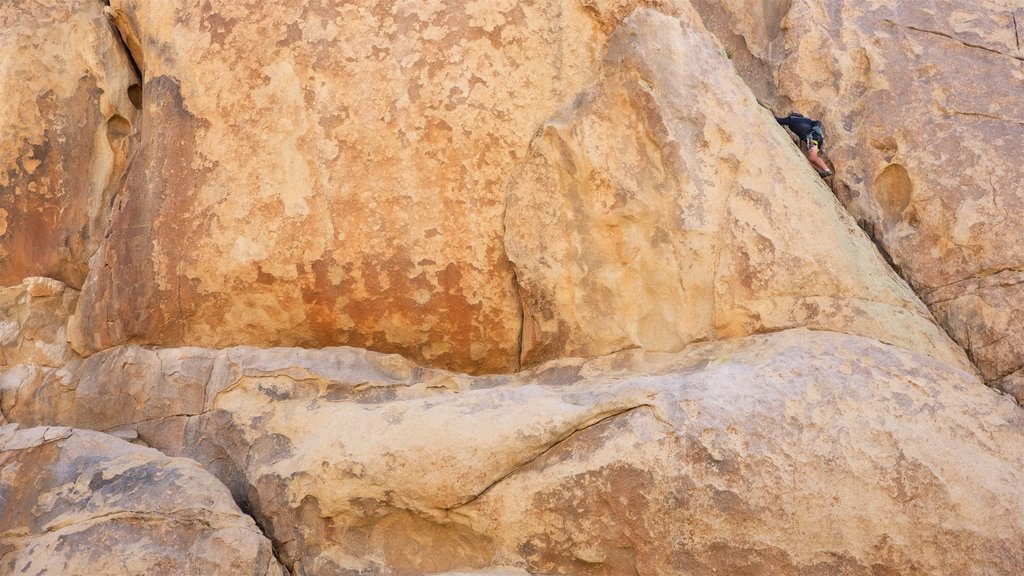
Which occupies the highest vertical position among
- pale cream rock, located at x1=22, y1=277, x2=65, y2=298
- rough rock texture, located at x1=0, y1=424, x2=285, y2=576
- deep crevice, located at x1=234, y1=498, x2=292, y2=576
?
pale cream rock, located at x1=22, y1=277, x2=65, y2=298

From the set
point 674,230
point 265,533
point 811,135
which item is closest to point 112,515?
point 265,533

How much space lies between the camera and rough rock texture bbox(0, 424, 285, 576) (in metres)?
2.78

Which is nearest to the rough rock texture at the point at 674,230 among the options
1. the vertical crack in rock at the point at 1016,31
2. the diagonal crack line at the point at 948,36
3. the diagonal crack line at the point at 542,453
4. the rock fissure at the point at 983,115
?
the diagonal crack line at the point at 542,453

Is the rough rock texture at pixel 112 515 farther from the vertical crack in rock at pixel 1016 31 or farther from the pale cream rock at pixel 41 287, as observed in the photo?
the vertical crack in rock at pixel 1016 31

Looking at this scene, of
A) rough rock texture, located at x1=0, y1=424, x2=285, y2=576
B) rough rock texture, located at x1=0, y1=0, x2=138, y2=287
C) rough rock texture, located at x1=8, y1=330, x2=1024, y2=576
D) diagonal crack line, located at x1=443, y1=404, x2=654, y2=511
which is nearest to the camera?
rough rock texture, located at x1=8, y1=330, x2=1024, y2=576

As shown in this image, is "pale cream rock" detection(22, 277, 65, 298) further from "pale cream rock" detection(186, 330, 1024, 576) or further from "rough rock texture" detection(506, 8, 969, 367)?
"rough rock texture" detection(506, 8, 969, 367)

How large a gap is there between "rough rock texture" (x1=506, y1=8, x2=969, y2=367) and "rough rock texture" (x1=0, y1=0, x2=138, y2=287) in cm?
176

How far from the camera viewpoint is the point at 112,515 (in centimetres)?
287

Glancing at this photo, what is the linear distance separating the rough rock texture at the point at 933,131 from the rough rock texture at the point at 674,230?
0.17 meters

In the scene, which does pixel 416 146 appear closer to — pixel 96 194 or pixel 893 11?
pixel 96 194

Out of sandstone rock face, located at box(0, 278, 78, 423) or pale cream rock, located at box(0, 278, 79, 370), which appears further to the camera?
pale cream rock, located at box(0, 278, 79, 370)

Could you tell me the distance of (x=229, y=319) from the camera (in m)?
3.61

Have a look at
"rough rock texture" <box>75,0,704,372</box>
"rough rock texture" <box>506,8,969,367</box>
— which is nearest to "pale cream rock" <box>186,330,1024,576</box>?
"rough rock texture" <box>506,8,969,367</box>

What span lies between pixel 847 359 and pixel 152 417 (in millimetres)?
2344
